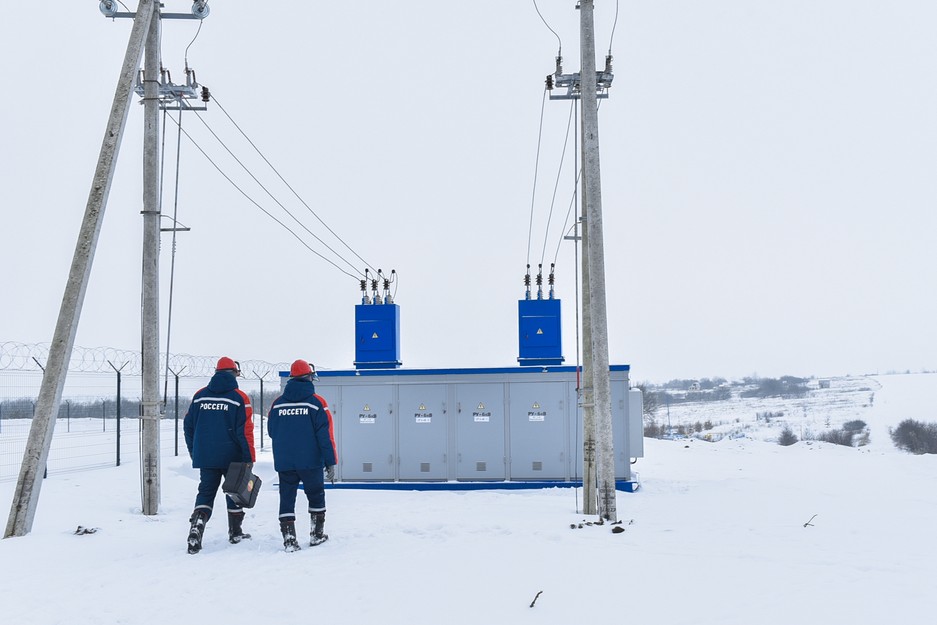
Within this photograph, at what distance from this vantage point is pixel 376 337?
575 inches

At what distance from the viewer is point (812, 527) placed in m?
8.11

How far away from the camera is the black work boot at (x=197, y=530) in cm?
695

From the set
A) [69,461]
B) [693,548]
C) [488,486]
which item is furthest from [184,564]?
[69,461]

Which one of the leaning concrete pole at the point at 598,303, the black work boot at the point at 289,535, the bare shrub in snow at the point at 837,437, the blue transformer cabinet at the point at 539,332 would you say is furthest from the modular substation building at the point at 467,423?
the bare shrub in snow at the point at 837,437

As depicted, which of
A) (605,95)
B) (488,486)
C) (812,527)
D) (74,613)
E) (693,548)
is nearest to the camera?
(74,613)

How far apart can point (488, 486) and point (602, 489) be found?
15.5ft

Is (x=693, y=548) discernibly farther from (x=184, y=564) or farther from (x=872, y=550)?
(x=184, y=564)

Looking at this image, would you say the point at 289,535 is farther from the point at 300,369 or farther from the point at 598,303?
the point at 598,303

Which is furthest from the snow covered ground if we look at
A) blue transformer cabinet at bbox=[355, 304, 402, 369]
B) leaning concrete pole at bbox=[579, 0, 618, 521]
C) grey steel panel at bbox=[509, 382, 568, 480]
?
blue transformer cabinet at bbox=[355, 304, 402, 369]

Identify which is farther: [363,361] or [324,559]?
[363,361]

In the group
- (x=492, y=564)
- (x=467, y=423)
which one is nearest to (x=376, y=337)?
(x=467, y=423)

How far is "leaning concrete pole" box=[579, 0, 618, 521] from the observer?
8773mm

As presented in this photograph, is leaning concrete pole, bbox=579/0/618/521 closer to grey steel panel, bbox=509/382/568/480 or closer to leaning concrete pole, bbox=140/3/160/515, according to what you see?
grey steel panel, bbox=509/382/568/480

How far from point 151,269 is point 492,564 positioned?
6601 millimetres
